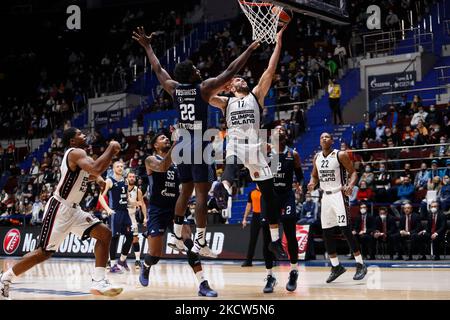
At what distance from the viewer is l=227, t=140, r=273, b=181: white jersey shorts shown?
31.2 feet

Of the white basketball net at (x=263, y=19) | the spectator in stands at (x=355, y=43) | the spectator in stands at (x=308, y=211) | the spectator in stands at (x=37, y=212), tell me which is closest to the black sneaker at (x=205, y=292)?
the white basketball net at (x=263, y=19)

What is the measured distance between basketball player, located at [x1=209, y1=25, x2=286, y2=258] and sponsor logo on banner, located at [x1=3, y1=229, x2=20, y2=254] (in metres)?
16.7

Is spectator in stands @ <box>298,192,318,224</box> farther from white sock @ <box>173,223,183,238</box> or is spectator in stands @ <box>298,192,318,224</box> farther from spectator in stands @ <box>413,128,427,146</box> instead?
white sock @ <box>173,223,183,238</box>

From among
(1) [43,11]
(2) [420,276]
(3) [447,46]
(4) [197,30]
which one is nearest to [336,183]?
(2) [420,276]

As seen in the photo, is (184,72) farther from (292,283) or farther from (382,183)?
(382,183)

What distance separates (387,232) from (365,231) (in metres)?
0.59

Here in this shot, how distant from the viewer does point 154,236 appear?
11.3m

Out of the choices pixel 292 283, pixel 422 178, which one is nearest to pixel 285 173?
pixel 292 283

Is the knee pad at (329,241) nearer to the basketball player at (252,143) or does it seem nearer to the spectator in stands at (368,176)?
the basketball player at (252,143)

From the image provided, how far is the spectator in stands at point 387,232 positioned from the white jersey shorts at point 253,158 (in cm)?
908

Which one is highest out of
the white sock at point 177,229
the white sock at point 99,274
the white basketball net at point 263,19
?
the white basketball net at point 263,19

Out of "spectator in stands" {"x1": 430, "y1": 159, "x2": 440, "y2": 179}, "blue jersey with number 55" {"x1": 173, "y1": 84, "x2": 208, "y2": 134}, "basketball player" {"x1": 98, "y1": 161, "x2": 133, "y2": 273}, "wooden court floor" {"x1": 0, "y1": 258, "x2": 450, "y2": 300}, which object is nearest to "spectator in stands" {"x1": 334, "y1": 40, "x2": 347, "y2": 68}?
"spectator in stands" {"x1": 430, "y1": 159, "x2": 440, "y2": 179}

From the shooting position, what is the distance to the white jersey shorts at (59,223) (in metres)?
8.87
